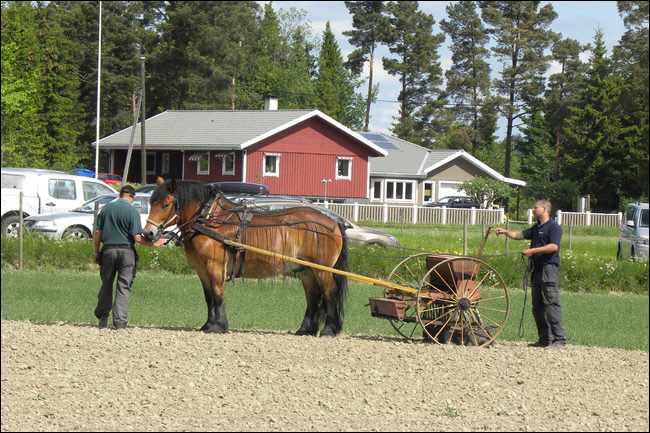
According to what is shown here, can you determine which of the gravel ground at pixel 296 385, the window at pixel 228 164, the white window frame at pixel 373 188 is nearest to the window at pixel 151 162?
the window at pixel 228 164

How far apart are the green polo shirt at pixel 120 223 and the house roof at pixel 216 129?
3791 cm

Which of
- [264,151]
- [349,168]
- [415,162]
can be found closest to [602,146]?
[264,151]

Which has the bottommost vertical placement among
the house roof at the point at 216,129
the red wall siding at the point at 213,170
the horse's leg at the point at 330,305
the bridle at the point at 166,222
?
the horse's leg at the point at 330,305

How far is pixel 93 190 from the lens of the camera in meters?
25.2

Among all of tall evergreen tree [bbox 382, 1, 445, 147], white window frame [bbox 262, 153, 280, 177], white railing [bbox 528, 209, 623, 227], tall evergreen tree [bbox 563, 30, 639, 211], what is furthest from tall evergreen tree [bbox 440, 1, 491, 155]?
tall evergreen tree [bbox 563, 30, 639, 211]

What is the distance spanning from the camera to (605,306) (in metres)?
20.9

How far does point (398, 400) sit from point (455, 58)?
5714 centimetres

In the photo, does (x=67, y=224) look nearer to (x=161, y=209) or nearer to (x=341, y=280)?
(x=161, y=209)

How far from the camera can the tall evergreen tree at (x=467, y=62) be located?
6228 centimetres

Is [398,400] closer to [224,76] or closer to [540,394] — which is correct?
[540,394]

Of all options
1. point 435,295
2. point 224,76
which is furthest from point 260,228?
point 224,76

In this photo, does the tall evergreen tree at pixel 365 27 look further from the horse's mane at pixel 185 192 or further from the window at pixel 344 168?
the horse's mane at pixel 185 192

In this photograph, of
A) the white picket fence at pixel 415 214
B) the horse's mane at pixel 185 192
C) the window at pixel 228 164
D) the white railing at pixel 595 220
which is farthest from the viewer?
the window at pixel 228 164

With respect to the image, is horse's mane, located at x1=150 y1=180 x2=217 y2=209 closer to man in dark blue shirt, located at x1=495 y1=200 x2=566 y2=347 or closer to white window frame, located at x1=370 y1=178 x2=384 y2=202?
man in dark blue shirt, located at x1=495 y1=200 x2=566 y2=347
